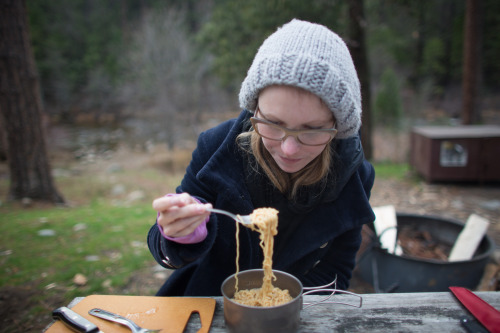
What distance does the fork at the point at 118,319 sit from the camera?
1374 mm

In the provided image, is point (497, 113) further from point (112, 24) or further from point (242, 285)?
point (112, 24)

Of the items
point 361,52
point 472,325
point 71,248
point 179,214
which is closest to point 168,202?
point 179,214

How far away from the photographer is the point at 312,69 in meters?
1.51

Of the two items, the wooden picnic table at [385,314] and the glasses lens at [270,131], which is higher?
A: the glasses lens at [270,131]

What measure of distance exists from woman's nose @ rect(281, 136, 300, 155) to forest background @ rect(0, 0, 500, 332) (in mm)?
2609

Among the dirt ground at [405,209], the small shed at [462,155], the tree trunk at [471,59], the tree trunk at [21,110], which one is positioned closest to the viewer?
the dirt ground at [405,209]

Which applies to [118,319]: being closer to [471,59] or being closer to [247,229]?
[247,229]

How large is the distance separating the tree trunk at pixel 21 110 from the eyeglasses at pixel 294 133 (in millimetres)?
6078

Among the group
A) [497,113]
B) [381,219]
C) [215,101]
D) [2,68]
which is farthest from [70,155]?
[497,113]

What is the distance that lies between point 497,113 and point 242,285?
3286 cm

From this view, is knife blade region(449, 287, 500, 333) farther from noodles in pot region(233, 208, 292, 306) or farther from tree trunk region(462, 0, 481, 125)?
tree trunk region(462, 0, 481, 125)

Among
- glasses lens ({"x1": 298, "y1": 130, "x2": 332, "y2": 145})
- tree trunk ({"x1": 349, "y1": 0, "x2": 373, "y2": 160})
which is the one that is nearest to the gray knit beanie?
glasses lens ({"x1": 298, "y1": 130, "x2": 332, "y2": 145})

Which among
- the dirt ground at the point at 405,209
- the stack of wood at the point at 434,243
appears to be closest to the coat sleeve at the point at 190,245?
the dirt ground at the point at 405,209

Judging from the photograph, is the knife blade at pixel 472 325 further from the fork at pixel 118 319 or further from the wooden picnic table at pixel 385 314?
the fork at pixel 118 319
